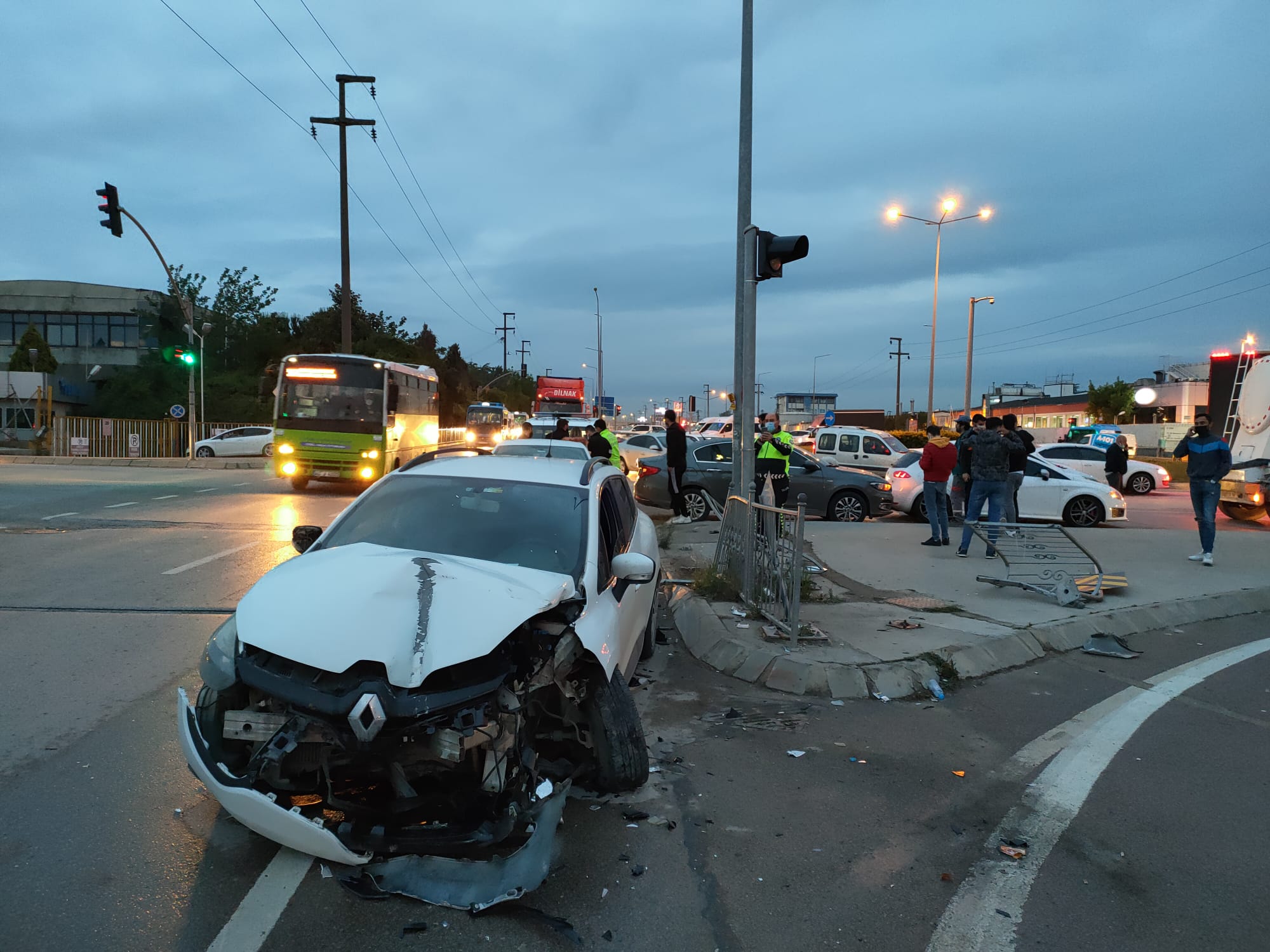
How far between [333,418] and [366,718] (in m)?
17.8

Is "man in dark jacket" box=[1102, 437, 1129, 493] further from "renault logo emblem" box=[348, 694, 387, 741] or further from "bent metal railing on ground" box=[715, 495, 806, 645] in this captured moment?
"renault logo emblem" box=[348, 694, 387, 741]

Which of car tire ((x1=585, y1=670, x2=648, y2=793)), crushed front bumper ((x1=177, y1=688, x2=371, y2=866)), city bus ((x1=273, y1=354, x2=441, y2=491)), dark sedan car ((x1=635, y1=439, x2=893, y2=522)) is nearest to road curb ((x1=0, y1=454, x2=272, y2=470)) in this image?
city bus ((x1=273, y1=354, x2=441, y2=491))

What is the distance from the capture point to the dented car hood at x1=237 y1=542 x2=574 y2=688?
10.9 ft

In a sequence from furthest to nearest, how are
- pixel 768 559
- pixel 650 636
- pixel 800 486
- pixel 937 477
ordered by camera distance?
pixel 800 486 < pixel 937 477 < pixel 768 559 < pixel 650 636

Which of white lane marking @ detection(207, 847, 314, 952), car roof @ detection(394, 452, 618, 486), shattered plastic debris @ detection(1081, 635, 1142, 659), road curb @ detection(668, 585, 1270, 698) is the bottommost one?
shattered plastic debris @ detection(1081, 635, 1142, 659)

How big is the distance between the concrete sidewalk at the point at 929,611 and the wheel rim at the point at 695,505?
2868 millimetres

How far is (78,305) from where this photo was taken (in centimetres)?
5847

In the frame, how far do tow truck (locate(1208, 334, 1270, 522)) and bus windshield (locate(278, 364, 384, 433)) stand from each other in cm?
1671

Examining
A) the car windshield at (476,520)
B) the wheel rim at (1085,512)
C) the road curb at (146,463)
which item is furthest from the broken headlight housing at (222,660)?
the road curb at (146,463)

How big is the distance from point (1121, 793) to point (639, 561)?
8.66 feet

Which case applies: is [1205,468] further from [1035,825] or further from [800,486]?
[1035,825]

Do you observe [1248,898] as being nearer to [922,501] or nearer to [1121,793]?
[1121,793]

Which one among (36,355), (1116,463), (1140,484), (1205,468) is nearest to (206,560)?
(1205,468)

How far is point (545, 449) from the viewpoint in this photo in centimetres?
1302
